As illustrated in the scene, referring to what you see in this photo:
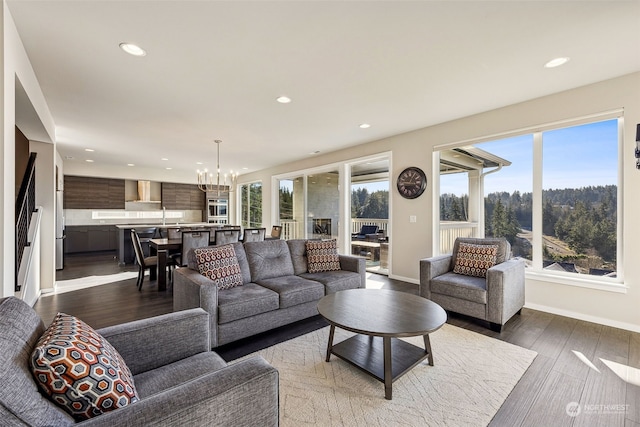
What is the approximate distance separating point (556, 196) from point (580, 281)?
3.27ft

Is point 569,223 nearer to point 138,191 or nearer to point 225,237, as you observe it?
point 225,237

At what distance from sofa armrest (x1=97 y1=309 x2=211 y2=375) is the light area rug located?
2.33ft

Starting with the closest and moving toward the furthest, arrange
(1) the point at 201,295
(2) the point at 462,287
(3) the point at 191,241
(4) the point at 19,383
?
(4) the point at 19,383 → (1) the point at 201,295 → (2) the point at 462,287 → (3) the point at 191,241

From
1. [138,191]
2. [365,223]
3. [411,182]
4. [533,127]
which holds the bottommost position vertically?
[365,223]

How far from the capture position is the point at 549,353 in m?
2.40

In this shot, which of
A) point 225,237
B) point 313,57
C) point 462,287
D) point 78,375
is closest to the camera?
point 78,375

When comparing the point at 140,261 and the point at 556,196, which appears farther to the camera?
the point at 140,261

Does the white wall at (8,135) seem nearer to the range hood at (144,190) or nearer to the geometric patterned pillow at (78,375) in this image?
the geometric patterned pillow at (78,375)

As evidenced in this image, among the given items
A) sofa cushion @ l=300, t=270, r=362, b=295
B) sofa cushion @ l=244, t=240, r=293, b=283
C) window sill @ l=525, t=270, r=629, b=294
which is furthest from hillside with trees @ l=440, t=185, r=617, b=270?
sofa cushion @ l=244, t=240, r=293, b=283

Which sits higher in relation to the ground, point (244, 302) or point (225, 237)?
point (225, 237)

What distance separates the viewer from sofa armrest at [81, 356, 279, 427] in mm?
846

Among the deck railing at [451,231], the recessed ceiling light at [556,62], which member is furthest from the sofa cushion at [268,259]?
the recessed ceiling light at [556,62]

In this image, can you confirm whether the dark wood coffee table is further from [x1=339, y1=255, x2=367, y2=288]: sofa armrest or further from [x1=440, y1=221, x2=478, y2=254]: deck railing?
[x1=440, y1=221, x2=478, y2=254]: deck railing

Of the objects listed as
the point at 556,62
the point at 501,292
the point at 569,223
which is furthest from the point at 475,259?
the point at 556,62
